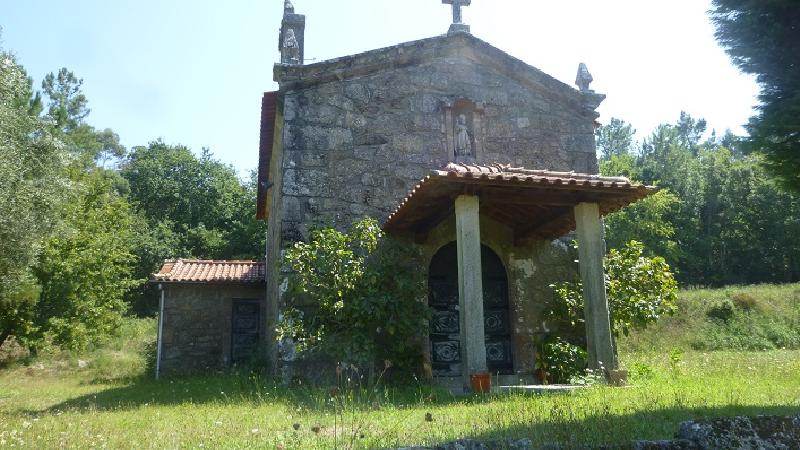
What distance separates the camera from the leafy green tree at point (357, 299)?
7.97m

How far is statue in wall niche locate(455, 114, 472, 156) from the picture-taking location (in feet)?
33.2

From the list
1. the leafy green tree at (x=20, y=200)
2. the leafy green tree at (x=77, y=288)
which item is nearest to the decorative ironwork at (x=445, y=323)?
the leafy green tree at (x=20, y=200)

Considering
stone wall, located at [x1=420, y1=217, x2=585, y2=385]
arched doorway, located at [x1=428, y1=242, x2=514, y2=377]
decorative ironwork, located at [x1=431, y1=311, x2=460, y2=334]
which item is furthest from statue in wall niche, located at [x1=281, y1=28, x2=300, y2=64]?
decorative ironwork, located at [x1=431, y1=311, x2=460, y2=334]

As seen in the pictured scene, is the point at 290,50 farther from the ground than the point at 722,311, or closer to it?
farther from the ground

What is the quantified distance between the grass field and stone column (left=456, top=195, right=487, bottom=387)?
0.56 m

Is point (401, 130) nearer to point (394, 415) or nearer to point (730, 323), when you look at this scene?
point (394, 415)

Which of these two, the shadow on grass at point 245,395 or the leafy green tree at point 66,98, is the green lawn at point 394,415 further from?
the leafy green tree at point 66,98

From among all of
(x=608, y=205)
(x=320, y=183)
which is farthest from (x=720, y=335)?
(x=320, y=183)

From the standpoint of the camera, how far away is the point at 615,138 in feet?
168

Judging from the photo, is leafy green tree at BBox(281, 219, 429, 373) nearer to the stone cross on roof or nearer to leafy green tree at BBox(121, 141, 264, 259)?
the stone cross on roof

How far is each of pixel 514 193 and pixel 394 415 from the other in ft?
11.0

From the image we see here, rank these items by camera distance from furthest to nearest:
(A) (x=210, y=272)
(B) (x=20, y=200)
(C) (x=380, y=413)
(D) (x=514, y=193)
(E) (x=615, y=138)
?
(E) (x=615, y=138)
(A) (x=210, y=272)
(B) (x=20, y=200)
(D) (x=514, y=193)
(C) (x=380, y=413)

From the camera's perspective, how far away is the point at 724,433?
115 inches

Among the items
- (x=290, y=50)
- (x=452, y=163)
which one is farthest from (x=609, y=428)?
(x=290, y=50)
